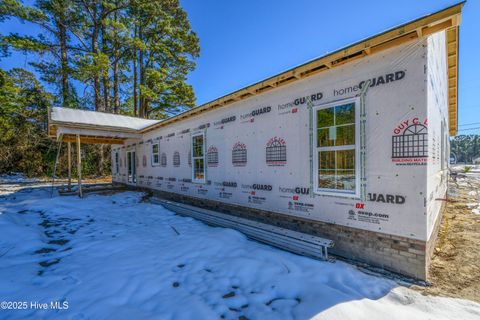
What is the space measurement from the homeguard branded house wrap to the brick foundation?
0.02 meters

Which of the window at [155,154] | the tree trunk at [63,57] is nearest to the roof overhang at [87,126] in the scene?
the window at [155,154]

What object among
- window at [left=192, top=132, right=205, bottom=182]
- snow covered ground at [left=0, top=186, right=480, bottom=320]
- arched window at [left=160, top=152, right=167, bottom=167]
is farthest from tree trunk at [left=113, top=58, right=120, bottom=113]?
snow covered ground at [left=0, top=186, right=480, bottom=320]

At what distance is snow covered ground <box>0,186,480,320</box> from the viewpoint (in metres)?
2.38

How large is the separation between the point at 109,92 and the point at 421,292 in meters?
24.2

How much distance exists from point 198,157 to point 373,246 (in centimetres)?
594

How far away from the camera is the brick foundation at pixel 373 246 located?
3.14m

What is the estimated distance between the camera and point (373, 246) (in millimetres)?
3561

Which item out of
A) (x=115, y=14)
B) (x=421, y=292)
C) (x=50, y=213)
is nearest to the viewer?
(x=421, y=292)

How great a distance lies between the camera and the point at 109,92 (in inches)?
789

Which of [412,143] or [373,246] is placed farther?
[373,246]

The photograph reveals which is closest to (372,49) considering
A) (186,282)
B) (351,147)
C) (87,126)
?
(351,147)

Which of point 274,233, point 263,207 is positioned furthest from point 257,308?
point 263,207

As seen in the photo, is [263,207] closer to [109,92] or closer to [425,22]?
[425,22]

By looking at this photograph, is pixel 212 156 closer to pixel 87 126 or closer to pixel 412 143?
pixel 412 143
